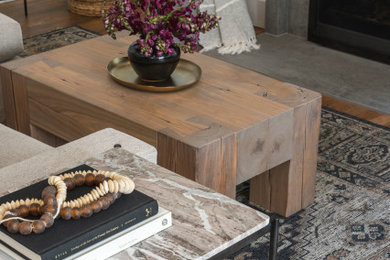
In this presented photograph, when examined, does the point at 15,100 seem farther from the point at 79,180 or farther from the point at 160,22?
the point at 79,180

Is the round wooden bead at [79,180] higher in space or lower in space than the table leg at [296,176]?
higher

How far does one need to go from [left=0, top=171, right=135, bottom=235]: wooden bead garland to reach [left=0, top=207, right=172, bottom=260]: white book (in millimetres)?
54

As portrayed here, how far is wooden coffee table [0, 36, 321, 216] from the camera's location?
6.98 ft

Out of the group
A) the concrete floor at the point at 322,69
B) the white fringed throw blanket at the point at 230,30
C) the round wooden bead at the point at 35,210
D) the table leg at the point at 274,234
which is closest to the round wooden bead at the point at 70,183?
the round wooden bead at the point at 35,210

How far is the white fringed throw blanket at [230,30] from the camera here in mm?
4055

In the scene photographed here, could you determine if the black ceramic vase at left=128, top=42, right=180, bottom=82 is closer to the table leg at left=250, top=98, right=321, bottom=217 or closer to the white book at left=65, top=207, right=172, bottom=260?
the table leg at left=250, top=98, right=321, bottom=217

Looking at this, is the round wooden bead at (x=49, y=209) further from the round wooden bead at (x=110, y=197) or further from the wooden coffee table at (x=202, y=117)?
the wooden coffee table at (x=202, y=117)

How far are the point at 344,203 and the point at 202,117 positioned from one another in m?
0.67

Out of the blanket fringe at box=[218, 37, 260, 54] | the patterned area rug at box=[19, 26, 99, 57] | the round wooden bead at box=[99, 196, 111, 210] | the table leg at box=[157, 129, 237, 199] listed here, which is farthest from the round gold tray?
the patterned area rug at box=[19, 26, 99, 57]

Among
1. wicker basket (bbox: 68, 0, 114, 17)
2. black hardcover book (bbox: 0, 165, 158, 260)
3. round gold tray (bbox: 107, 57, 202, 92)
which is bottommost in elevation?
wicker basket (bbox: 68, 0, 114, 17)

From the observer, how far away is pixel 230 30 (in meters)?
4.10

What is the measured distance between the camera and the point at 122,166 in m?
1.62

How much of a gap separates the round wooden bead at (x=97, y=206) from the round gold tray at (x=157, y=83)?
42.0 inches

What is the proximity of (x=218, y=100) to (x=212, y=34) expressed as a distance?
1841 millimetres
